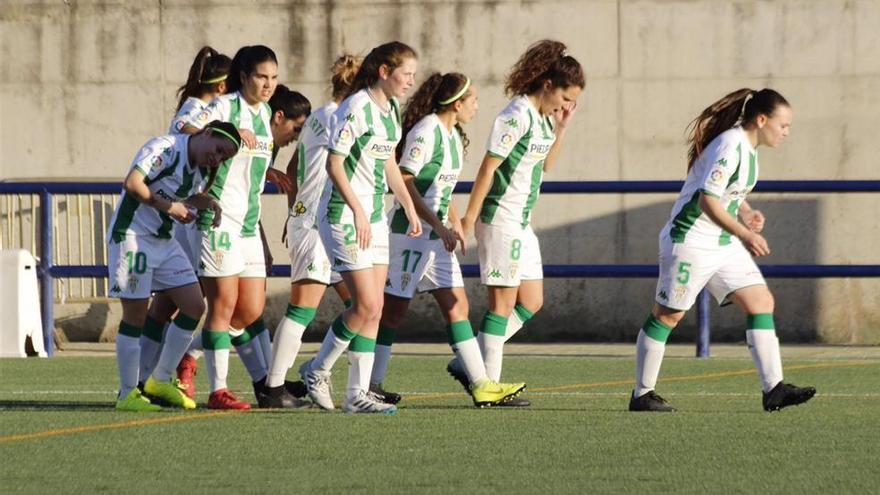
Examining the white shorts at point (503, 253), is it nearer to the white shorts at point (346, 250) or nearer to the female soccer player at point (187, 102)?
the white shorts at point (346, 250)

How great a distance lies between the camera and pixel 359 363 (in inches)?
344

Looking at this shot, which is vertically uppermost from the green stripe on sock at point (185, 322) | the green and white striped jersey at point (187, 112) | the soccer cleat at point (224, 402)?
the green and white striped jersey at point (187, 112)

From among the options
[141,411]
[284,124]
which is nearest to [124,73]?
[284,124]

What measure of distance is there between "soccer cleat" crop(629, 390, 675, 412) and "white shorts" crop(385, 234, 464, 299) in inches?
41.3

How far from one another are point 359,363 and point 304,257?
85 centimetres

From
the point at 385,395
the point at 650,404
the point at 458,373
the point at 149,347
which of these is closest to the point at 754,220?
the point at 650,404

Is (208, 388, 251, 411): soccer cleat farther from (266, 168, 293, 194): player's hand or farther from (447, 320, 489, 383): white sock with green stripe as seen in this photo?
(266, 168, 293, 194): player's hand

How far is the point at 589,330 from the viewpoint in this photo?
1563cm

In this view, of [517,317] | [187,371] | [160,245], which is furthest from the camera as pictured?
[517,317]

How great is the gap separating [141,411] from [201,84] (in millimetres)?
1696

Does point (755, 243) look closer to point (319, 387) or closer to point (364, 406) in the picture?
point (364, 406)

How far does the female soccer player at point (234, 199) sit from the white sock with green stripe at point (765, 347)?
2.40m

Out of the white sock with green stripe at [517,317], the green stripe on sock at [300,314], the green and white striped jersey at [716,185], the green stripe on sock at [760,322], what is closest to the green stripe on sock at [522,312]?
the white sock with green stripe at [517,317]

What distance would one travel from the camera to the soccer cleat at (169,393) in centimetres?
920
